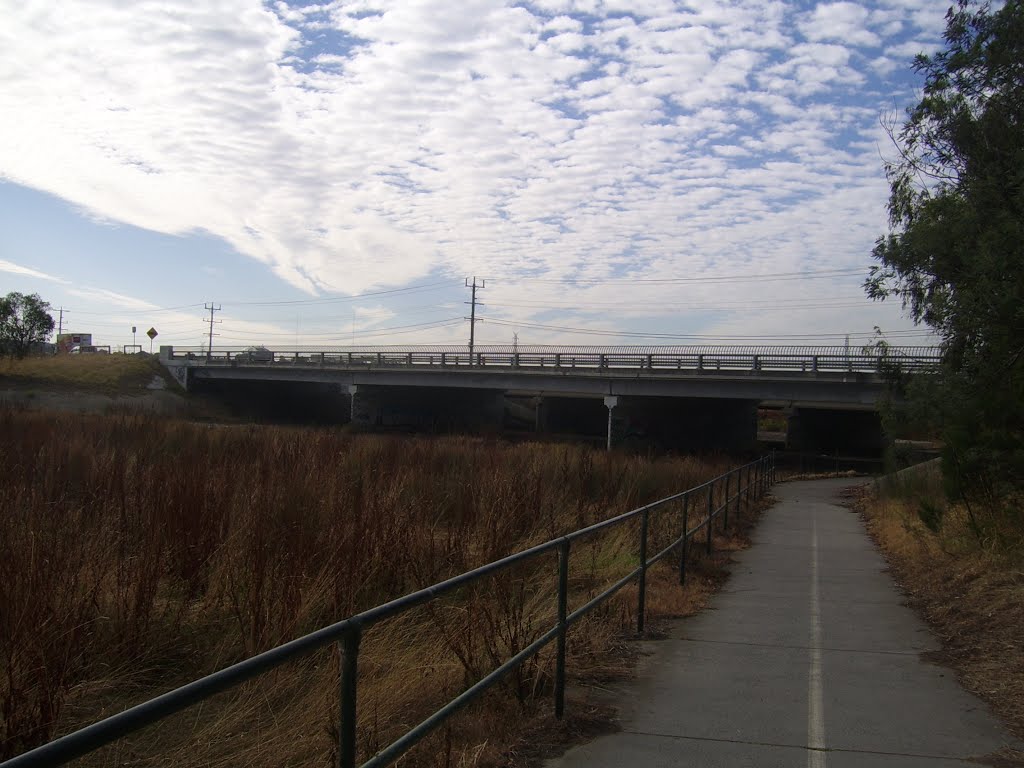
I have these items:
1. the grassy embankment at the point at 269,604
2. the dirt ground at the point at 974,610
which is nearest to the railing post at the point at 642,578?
the grassy embankment at the point at 269,604

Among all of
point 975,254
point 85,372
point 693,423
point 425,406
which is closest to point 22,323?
point 85,372

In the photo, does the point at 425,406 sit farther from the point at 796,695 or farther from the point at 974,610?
the point at 796,695

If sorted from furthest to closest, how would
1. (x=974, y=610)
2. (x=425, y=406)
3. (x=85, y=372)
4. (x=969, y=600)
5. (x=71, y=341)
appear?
(x=71, y=341)
(x=85, y=372)
(x=425, y=406)
(x=969, y=600)
(x=974, y=610)

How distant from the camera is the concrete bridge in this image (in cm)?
4250

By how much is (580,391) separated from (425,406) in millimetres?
17351

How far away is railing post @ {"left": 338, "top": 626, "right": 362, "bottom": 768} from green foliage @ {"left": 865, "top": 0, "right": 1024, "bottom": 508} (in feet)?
36.2

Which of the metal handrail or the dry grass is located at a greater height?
the dry grass

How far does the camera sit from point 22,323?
67.2 m

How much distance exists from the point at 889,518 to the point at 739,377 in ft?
76.0

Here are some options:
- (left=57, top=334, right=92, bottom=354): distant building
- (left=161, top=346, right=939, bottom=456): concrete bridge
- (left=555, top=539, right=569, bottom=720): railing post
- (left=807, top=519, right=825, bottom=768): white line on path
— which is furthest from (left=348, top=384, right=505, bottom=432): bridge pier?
(left=57, top=334, right=92, bottom=354): distant building

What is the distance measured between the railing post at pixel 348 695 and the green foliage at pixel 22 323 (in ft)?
227

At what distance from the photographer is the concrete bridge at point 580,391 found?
42.5m

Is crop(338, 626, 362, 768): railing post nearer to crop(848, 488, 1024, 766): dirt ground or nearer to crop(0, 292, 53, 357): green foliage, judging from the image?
crop(848, 488, 1024, 766): dirt ground

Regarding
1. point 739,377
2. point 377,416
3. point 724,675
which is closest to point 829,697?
point 724,675
